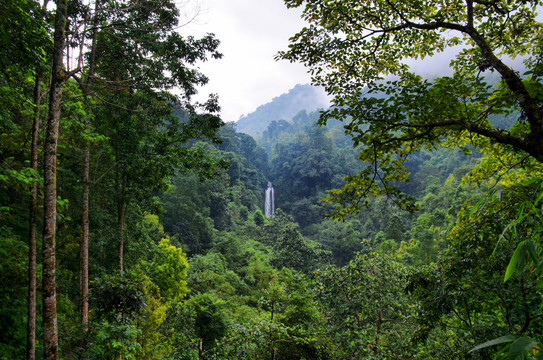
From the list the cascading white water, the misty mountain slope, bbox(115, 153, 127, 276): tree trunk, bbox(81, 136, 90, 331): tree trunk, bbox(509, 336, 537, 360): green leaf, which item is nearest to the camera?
bbox(509, 336, 537, 360): green leaf

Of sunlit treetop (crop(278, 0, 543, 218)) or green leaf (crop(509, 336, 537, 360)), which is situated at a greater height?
sunlit treetop (crop(278, 0, 543, 218))

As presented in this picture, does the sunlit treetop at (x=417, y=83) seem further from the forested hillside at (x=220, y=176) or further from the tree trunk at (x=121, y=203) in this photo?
the tree trunk at (x=121, y=203)

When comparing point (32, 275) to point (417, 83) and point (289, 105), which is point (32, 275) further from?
point (289, 105)

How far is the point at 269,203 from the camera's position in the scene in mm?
45125

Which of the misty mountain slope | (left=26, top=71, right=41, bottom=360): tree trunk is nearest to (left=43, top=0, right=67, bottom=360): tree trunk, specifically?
(left=26, top=71, right=41, bottom=360): tree trunk

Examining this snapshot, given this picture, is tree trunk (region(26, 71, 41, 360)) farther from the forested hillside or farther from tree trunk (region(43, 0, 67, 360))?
tree trunk (region(43, 0, 67, 360))

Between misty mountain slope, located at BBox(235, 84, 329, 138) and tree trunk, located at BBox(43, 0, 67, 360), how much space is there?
143562mm

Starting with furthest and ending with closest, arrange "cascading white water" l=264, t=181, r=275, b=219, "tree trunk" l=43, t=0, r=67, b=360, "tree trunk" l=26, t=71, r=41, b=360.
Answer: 1. "cascading white water" l=264, t=181, r=275, b=219
2. "tree trunk" l=26, t=71, r=41, b=360
3. "tree trunk" l=43, t=0, r=67, b=360

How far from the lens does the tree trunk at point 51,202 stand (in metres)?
3.32

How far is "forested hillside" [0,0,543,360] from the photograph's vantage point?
7.87 feet

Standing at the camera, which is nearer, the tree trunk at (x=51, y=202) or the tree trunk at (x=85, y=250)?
the tree trunk at (x=51, y=202)

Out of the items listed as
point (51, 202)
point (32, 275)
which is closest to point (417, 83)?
point (51, 202)

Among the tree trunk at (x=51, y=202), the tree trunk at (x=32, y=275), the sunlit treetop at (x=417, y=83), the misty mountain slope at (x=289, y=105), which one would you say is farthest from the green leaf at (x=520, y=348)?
the misty mountain slope at (x=289, y=105)

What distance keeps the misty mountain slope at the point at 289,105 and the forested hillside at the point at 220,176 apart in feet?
453
